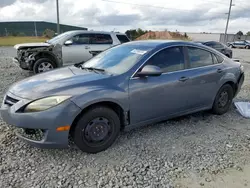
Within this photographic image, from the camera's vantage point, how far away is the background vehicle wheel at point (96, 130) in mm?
2959

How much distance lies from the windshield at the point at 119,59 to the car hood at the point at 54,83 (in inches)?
10.9

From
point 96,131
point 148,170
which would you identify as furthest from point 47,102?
point 148,170

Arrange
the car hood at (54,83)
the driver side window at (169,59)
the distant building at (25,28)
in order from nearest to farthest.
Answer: the car hood at (54,83) < the driver side window at (169,59) < the distant building at (25,28)

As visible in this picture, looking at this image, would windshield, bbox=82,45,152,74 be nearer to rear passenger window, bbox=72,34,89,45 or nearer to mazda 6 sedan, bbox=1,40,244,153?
mazda 6 sedan, bbox=1,40,244,153

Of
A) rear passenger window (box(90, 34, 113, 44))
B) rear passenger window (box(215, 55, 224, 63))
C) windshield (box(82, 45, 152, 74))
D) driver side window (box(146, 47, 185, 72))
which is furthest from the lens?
rear passenger window (box(90, 34, 113, 44))

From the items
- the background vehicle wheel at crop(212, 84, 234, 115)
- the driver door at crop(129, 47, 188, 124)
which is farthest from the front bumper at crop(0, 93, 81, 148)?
the background vehicle wheel at crop(212, 84, 234, 115)

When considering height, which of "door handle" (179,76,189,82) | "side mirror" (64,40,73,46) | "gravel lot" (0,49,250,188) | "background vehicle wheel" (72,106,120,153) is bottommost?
"gravel lot" (0,49,250,188)

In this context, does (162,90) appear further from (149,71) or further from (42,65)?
(42,65)

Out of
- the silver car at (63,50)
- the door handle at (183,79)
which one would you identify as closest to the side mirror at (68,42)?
the silver car at (63,50)

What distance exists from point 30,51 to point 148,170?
20.8ft

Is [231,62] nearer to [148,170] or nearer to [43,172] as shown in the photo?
[148,170]

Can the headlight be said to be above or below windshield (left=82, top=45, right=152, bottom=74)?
below

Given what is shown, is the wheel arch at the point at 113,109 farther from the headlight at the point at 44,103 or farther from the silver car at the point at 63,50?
the silver car at the point at 63,50

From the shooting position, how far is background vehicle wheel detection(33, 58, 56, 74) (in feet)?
25.0
